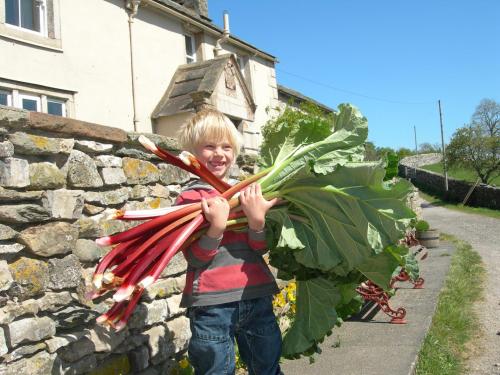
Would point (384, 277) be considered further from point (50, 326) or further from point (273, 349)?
point (50, 326)

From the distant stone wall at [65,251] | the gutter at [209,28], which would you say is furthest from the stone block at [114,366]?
the gutter at [209,28]

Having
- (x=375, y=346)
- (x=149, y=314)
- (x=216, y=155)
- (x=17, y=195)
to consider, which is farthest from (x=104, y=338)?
(x=375, y=346)

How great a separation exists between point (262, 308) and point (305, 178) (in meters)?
0.71

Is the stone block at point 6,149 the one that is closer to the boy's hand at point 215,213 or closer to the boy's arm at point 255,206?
the boy's hand at point 215,213

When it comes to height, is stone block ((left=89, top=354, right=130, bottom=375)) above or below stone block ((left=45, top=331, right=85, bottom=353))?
below

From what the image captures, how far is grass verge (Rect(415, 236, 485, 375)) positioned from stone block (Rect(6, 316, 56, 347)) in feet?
8.64

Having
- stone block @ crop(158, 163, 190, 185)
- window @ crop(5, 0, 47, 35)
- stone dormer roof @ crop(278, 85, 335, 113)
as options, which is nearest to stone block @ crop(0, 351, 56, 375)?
stone block @ crop(158, 163, 190, 185)

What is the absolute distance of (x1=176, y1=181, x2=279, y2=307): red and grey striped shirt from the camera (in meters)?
2.34

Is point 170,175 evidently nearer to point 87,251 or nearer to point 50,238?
point 87,251

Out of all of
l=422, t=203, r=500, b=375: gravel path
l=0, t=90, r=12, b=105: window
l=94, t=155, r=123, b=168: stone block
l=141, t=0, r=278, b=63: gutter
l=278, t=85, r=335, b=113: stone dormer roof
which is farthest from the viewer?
l=278, t=85, r=335, b=113: stone dormer roof

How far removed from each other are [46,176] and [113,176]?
0.57m

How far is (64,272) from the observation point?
286cm

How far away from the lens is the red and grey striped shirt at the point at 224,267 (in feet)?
7.68

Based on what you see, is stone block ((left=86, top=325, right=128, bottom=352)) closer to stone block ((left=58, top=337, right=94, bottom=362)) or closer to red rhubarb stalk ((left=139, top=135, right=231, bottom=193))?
stone block ((left=58, top=337, right=94, bottom=362))
